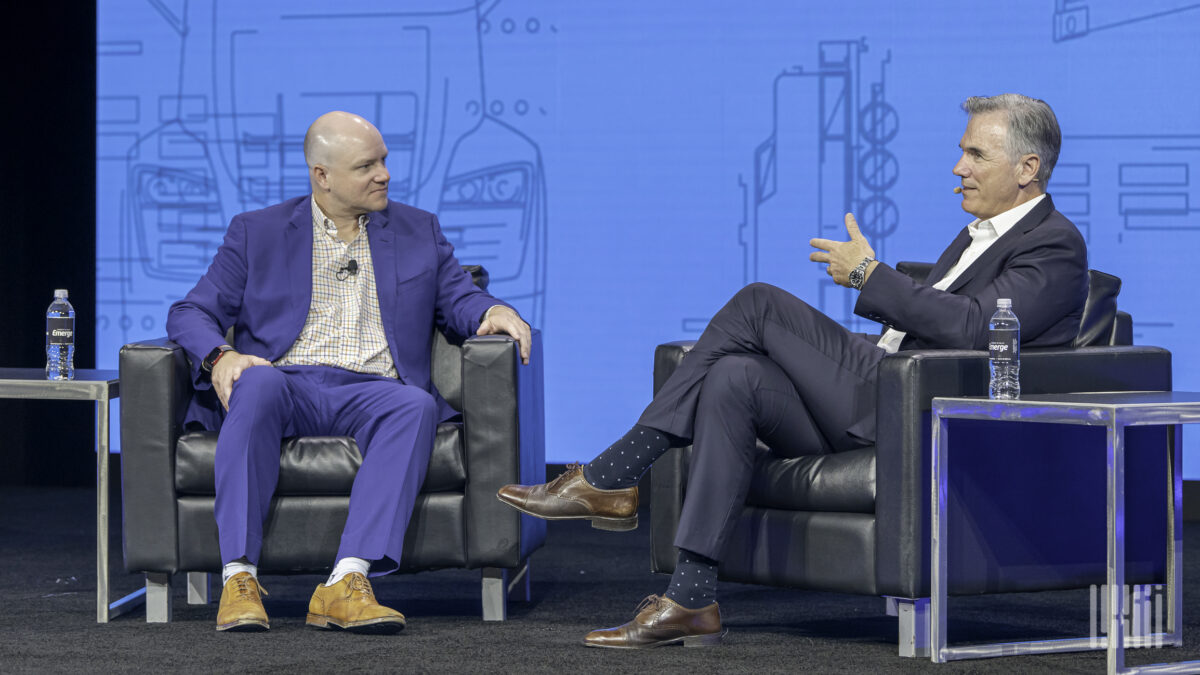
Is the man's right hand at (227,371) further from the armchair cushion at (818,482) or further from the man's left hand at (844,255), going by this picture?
the man's left hand at (844,255)

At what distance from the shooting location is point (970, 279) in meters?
2.93

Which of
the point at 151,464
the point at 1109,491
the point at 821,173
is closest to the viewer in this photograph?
the point at 1109,491

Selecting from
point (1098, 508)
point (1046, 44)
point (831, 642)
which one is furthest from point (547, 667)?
point (1046, 44)

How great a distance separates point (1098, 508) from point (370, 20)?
3.42 meters

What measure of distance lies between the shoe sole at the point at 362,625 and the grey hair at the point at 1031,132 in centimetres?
161

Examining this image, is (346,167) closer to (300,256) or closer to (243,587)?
(300,256)

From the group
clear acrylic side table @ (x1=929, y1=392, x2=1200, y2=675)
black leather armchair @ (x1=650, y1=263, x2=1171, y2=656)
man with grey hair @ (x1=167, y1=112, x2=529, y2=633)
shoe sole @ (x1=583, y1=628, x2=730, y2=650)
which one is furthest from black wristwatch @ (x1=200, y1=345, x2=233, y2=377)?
clear acrylic side table @ (x1=929, y1=392, x2=1200, y2=675)

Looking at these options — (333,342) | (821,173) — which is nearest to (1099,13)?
(821,173)

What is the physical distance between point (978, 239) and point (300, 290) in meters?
1.58

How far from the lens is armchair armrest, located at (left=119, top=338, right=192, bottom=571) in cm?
300

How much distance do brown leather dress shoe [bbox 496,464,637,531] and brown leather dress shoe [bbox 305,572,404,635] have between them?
350 mm

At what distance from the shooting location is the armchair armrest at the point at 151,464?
118 inches

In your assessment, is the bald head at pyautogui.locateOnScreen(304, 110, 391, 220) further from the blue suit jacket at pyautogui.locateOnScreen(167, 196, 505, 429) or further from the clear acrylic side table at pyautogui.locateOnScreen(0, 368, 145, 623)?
the clear acrylic side table at pyautogui.locateOnScreen(0, 368, 145, 623)

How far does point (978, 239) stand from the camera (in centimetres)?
307
